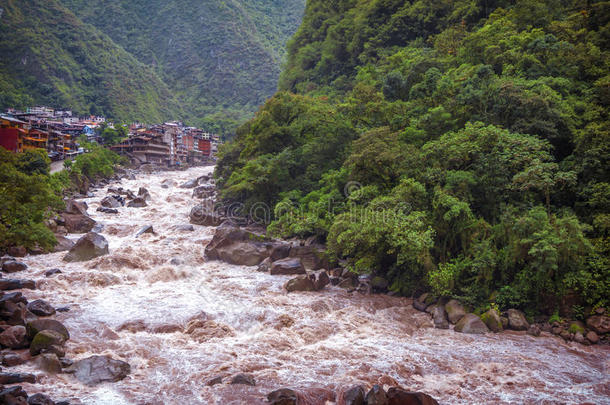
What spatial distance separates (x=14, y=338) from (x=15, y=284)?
5.25 meters

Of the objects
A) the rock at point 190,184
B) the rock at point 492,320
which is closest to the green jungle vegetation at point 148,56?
the rock at point 190,184

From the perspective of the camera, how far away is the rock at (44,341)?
9.89 metres

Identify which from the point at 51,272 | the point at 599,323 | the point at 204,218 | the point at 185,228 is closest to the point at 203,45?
the point at 204,218

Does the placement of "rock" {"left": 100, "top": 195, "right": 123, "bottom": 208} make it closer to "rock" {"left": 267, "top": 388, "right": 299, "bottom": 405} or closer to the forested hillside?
the forested hillside

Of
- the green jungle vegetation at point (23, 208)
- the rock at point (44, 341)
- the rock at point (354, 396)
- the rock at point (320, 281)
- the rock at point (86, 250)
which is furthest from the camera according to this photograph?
the rock at point (86, 250)

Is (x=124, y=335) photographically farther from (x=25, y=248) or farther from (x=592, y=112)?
(x=592, y=112)

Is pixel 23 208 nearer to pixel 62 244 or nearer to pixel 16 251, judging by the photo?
pixel 16 251

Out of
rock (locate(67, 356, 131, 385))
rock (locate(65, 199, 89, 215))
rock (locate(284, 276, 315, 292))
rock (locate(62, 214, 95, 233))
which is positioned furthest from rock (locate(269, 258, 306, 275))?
rock (locate(65, 199, 89, 215))

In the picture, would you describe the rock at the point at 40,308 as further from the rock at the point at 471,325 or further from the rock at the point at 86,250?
the rock at the point at 471,325

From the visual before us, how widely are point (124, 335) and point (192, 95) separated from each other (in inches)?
3850

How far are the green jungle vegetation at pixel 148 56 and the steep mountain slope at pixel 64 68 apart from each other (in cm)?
17

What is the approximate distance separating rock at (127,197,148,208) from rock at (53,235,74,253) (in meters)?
10.7

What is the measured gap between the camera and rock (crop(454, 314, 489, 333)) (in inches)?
497

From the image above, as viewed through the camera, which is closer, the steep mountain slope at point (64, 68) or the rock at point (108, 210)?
the rock at point (108, 210)
